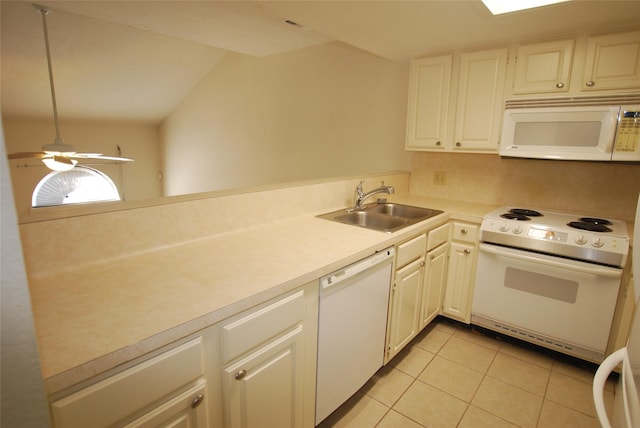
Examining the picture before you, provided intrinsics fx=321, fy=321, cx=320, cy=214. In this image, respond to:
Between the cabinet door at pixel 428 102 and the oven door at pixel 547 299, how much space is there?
3.16 feet

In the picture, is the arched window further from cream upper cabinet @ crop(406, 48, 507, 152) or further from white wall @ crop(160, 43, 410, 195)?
cream upper cabinet @ crop(406, 48, 507, 152)

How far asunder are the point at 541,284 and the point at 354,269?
1373 millimetres

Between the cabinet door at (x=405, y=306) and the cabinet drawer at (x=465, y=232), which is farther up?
the cabinet drawer at (x=465, y=232)

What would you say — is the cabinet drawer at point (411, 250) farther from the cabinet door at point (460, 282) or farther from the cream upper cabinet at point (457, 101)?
the cream upper cabinet at point (457, 101)

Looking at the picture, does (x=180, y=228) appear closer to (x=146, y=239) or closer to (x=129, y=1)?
(x=146, y=239)

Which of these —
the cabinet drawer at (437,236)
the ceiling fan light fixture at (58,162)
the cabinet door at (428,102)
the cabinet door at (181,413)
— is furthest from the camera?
the ceiling fan light fixture at (58,162)

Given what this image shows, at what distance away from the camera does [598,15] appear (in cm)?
172

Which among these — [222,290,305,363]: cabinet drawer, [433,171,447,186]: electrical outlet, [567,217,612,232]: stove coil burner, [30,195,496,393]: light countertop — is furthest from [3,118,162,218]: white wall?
[567,217,612,232]: stove coil burner

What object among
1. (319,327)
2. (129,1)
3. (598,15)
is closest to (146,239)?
(319,327)

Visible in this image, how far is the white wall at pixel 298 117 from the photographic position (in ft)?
10.0

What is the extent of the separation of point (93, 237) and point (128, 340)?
0.62 metres

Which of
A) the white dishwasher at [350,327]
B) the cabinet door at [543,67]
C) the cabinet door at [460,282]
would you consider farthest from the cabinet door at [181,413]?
the cabinet door at [543,67]

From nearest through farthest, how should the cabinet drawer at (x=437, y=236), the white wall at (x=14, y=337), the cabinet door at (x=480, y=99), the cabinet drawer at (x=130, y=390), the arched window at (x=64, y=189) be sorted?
the white wall at (x=14, y=337), the cabinet drawer at (x=130, y=390), the cabinet drawer at (x=437, y=236), the cabinet door at (x=480, y=99), the arched window at (x=64, y=189)

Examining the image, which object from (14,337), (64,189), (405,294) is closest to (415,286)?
(405,294)
